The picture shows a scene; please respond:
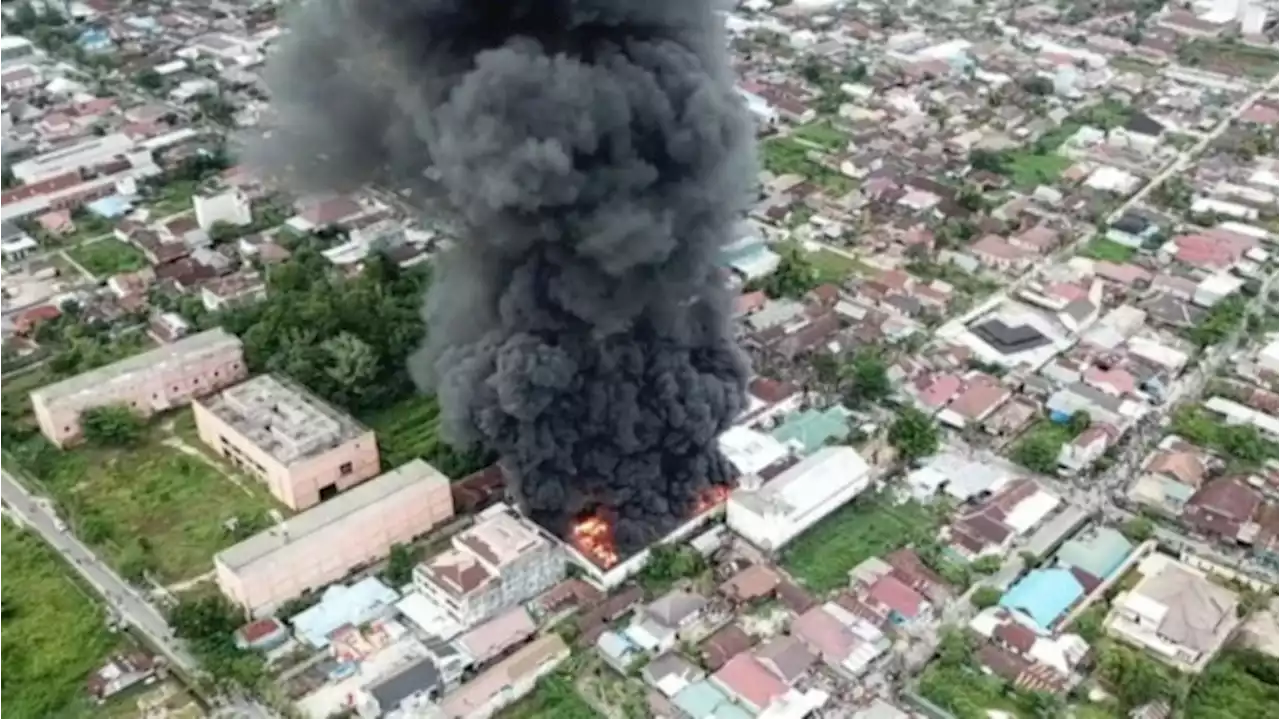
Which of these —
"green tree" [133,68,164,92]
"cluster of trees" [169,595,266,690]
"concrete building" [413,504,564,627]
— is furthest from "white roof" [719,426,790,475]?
"green tree" [133,68,164,92]

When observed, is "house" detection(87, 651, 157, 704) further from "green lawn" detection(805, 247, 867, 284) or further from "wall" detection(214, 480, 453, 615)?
"green lawn" detection(805, 247, 867, 284)

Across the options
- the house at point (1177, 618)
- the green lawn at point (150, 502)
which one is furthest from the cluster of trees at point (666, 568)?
the green lawn at point (150, 502)

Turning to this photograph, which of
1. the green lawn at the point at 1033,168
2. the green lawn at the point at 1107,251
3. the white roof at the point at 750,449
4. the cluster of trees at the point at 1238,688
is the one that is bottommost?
the green lawn at the point at 1033,168

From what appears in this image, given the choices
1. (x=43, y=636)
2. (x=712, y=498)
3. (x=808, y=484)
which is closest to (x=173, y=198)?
(x=43, y=636)

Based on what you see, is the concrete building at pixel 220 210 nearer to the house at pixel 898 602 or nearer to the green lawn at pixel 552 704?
the green lawn at pixel 552 704

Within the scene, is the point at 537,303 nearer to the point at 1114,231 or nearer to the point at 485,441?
the point at 485,441

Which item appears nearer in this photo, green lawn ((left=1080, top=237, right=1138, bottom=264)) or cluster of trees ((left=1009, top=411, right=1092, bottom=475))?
cluster of trees ((left=1009, top=411, right=1092, bottom=475))

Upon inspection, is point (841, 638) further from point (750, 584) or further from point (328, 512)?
point (328, 512)
